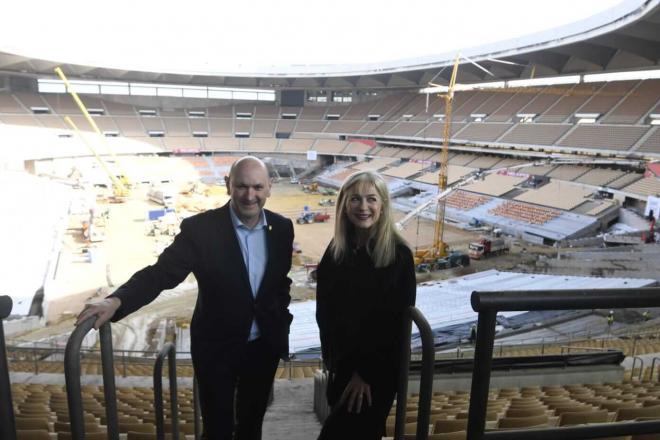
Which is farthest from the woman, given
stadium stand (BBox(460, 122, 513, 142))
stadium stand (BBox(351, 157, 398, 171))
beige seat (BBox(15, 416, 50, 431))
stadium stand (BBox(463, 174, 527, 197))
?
stadium stand (BBox(351, 157, 398, 171))

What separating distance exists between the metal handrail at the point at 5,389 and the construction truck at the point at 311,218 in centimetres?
2645

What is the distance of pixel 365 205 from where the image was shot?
238 centimetres

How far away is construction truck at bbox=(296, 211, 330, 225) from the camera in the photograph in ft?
91.6

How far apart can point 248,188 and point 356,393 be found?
3.94 feet

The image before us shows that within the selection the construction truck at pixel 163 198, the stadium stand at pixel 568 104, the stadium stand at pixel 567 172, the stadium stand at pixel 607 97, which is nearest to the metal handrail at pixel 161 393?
the construction truck at pixel 163 198

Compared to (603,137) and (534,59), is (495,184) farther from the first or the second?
(534,59)

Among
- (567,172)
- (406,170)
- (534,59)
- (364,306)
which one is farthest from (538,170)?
(364,306)

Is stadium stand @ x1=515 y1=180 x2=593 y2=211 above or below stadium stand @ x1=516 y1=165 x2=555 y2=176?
below

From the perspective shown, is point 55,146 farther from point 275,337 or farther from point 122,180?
point 275,337

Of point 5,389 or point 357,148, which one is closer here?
point 5,389

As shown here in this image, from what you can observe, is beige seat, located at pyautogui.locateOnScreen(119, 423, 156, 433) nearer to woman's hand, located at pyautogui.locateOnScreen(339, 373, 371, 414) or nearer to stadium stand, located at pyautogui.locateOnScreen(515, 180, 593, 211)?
woman's hand, located at pyautogui.locateOnScreen(339, 373, 371, 414)

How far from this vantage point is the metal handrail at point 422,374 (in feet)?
5.47

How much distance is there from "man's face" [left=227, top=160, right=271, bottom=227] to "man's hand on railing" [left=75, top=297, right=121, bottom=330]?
782mm

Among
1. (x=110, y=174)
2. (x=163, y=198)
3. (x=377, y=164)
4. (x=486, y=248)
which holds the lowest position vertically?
(x=486, y=248)
